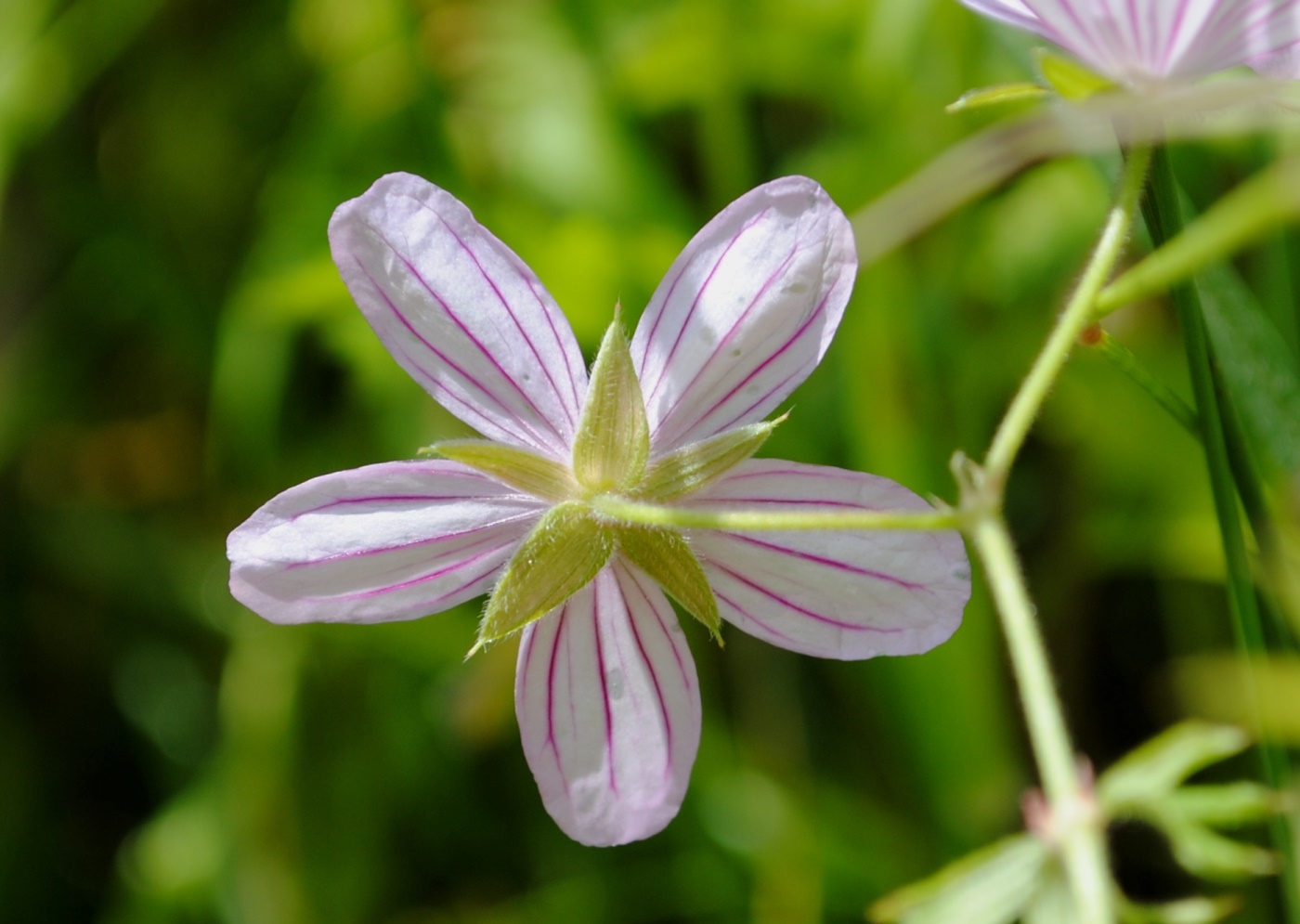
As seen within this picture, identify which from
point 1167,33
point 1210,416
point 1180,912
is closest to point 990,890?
point 1180,912

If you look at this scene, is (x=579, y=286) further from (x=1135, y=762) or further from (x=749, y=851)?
(x=1135, y=762)

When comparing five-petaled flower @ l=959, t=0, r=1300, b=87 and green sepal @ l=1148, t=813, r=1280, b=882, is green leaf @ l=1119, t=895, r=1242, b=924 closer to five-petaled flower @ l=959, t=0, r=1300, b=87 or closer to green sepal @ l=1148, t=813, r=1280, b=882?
green sepal @ l=1148, t=813, r=1280, b=882

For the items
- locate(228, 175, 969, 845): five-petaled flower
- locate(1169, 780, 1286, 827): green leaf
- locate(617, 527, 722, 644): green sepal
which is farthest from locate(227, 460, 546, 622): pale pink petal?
locate(1169, 780, 1286, 827): green leaf

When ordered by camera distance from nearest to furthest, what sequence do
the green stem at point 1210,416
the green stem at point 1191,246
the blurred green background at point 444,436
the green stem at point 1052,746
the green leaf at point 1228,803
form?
the green stem at point 1052,746, the green stem at point 1191,246, the green stem at point 1210,416, the green leaf at point 1228,803, the blurred green background at point 444,436

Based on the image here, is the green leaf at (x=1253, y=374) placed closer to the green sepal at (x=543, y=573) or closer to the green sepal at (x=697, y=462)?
the green sepal at (x=697, y=462)

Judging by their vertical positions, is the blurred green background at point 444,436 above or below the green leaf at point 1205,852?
above

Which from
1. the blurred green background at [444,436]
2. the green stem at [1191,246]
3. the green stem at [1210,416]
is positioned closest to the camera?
the green stem at [1191,246]

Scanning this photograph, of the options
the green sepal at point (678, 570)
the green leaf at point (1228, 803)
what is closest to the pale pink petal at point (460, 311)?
the green sepal at point (678, 570)
